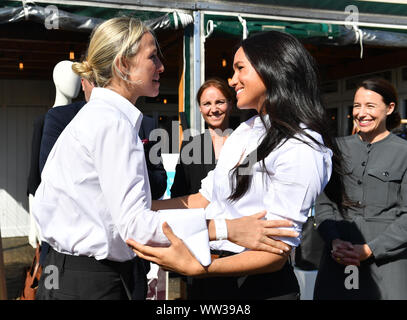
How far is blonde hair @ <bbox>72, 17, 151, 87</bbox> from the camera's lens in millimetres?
1539

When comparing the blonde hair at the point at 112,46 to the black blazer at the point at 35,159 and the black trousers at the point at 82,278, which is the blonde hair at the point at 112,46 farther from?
the black blazer at the point at 35,159

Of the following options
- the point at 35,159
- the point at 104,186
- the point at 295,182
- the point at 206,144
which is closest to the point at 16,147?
the point at 35,159

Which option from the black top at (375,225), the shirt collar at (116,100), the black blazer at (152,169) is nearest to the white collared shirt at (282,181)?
the shirt collar at (116,100)

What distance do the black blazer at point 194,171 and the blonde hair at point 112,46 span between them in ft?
5.66

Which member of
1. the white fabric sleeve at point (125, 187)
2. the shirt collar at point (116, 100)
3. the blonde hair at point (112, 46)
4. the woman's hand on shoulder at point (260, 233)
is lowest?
the woman's hand on shoulder at point (260, 233)

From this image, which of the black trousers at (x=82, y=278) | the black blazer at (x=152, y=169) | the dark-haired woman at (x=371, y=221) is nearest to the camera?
the black trousers at (x=82, y=278)

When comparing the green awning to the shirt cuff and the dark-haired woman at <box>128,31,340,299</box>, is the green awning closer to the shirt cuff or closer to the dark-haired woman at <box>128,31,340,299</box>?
the dark-haired woman at <box>128,31,340,299</box>

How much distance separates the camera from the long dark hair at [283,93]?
1519mm

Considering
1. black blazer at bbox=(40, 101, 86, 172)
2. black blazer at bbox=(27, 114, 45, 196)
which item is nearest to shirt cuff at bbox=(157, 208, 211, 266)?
black blazer at bbox=(40, 101, 86, 172)

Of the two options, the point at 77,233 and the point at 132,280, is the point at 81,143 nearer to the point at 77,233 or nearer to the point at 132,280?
the point at 77,233

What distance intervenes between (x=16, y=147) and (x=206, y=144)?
7.83 meters

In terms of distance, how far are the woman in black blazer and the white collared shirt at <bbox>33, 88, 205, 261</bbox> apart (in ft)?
5.73

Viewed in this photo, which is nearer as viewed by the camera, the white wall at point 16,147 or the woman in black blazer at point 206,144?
the woman in black blazer at point 206,144

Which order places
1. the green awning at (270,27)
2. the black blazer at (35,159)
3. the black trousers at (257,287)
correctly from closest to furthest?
1. the black trousers at (257,287)
2. the black blazer at (35,159)
3. the green awning at (270,27)
